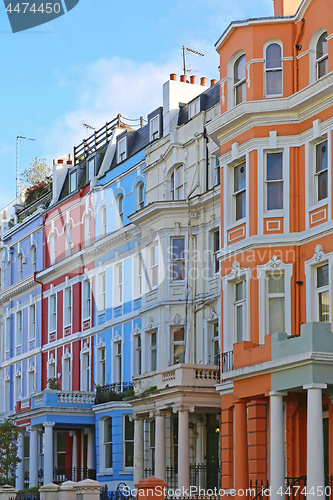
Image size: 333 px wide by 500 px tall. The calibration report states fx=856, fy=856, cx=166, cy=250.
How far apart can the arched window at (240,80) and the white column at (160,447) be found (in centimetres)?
1082

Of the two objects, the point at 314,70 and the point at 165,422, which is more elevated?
the point at 314,70

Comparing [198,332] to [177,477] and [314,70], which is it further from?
[314,70]

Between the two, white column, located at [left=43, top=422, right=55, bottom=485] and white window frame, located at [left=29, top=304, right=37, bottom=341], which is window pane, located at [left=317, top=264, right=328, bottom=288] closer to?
white column, located at [left=43, top=422, right=55, bottom=485]

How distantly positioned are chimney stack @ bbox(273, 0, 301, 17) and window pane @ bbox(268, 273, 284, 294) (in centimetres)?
882

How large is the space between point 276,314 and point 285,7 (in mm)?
10156

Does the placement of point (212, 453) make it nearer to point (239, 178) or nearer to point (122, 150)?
point (239, 178)

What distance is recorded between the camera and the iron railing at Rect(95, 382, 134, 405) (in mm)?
36281

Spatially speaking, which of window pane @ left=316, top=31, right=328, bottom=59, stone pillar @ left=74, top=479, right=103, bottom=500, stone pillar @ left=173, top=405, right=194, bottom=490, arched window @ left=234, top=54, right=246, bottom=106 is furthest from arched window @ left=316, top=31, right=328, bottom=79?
stone pillar @ left=74, top=479, right=103, bottom=500

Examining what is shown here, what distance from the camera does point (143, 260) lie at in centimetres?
3469

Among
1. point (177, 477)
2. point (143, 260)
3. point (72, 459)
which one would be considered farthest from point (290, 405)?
point (72, 459)

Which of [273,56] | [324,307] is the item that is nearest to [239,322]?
[324,307]

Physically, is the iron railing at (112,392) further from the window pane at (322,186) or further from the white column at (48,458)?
the window pane at (322,186)

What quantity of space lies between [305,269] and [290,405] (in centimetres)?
379

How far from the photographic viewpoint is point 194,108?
34.1m
